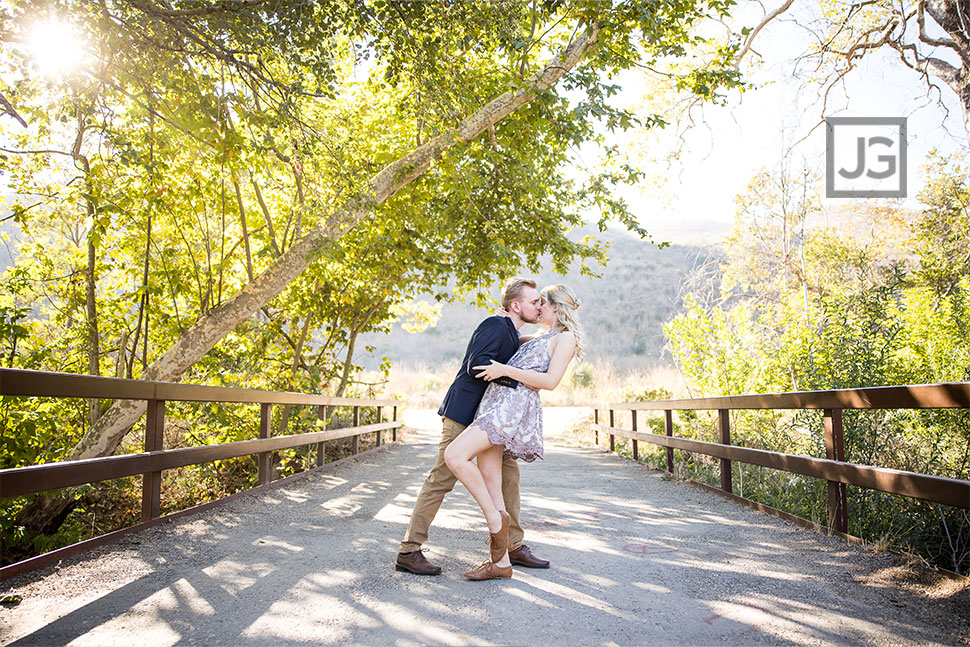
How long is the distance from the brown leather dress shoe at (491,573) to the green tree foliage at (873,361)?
2490 millimetres

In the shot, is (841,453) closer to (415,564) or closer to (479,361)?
(479,361)

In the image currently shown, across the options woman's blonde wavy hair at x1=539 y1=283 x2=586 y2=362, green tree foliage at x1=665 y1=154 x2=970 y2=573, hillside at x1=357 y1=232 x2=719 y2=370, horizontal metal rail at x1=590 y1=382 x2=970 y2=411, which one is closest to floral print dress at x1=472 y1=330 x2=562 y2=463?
woman's blonde wavy hair at x1=539 y1=283 x2=586 y2=362

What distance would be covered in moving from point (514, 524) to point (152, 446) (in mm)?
2560

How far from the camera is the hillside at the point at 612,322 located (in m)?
65.1

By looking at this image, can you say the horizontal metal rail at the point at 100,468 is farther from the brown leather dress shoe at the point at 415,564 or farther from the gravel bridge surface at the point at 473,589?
the brown leather dress shoe at the point at 415,564

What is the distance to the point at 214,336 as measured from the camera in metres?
7.52

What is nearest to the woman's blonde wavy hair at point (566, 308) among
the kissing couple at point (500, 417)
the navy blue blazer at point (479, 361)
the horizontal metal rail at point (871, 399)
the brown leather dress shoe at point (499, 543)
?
the kissing couple at point (500, 417)

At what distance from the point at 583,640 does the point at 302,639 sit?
121 cm

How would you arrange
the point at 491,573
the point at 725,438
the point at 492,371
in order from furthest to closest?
the point at 725,438 < the point at 492,371 < the point at 491,573

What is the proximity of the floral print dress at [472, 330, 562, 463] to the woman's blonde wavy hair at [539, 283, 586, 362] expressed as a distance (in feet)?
0.47

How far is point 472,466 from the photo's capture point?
3.71 metres

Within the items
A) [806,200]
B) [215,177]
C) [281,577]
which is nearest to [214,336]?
[215,177]

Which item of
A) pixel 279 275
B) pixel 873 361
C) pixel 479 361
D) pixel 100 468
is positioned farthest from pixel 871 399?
pixel 279 275

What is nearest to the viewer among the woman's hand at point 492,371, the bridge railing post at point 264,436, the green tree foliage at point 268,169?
the woman's hand at point 492,371
